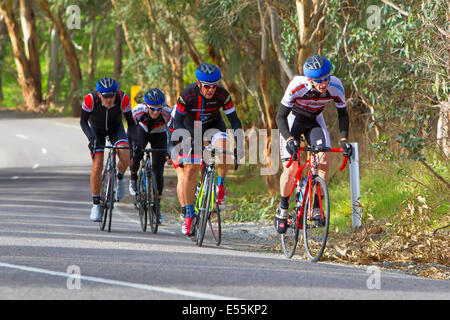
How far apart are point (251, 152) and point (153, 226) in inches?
312

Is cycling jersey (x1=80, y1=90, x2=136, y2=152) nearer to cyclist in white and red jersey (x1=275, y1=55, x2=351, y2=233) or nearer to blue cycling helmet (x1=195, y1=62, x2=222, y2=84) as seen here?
blue cycling helmet (x1=195, y1=62, x2=222, y2=84)

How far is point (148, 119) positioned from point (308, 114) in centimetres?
353

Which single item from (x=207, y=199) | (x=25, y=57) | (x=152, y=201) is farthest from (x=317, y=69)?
(x=25, y=57)

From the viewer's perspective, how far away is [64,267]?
737cm

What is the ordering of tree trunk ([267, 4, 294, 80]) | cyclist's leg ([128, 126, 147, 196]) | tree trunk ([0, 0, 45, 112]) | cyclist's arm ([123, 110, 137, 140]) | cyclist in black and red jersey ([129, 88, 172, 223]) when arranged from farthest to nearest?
tree trunk ([0, 0, 45, 112])
tree trunk ([267, 4, 294, 80])
cyclist's leg ([128, 126, 147, 196])
cyclist in black and red jersey ([129, 88, 172, 223])
cyclist's arm ([123, 110, 137, 140])

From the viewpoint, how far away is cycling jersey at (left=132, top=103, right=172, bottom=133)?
36.9ft

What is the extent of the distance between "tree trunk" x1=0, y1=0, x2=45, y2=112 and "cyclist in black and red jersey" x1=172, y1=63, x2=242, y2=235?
125ft

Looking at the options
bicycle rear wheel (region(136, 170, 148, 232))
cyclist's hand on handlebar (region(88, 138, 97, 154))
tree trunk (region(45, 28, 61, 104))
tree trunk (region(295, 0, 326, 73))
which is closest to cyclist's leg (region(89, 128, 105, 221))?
cyclist's hand on handlebar (region(88, 138, 97, 154))

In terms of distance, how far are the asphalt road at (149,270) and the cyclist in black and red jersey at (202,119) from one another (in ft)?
2.46

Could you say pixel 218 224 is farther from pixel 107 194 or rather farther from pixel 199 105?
pixel 107 194

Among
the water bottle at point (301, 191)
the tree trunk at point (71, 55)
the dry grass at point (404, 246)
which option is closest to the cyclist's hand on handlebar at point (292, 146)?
the water bottle at point (301, 191)

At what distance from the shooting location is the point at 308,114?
335 inches

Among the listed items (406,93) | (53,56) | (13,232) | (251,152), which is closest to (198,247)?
(13,232)

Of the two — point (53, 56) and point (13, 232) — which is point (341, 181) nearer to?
point (13, 232)
